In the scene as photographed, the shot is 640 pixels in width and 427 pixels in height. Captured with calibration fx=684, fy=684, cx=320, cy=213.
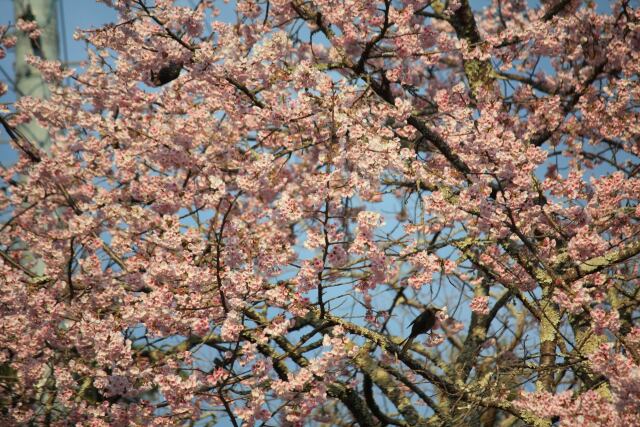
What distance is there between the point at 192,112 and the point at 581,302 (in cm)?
397

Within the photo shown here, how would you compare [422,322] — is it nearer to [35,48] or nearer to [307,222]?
[307,222]

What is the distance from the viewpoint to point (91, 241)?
6188 millimetres

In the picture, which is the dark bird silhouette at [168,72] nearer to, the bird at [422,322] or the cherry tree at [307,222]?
the cherry tree at [307,222]

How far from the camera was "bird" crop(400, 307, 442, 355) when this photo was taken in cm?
514

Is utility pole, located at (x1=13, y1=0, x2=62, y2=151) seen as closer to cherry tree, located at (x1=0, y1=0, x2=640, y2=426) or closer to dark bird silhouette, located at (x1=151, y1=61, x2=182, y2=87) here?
cherry tree, located at (x1=0, y1=0, x2=640, y2=426)

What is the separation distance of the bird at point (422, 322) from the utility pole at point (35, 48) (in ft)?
18.1

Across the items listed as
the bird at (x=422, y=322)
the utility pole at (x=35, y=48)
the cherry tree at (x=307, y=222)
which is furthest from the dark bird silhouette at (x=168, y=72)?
the bird at (x=422, y=322)

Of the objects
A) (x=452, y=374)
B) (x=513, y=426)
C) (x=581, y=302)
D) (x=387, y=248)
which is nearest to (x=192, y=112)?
(x=387, y=248)

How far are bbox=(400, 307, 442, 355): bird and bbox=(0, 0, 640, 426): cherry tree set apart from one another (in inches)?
3.1

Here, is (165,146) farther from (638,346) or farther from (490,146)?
(638,346)

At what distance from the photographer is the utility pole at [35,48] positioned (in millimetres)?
8555

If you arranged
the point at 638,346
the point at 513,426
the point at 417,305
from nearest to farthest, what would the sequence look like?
the point at 638,346 < the point at 513,426 < the point at 417,305

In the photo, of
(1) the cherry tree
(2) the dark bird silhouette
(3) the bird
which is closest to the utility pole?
(1) the cherry tree

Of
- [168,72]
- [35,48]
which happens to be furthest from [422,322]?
[35,48]
